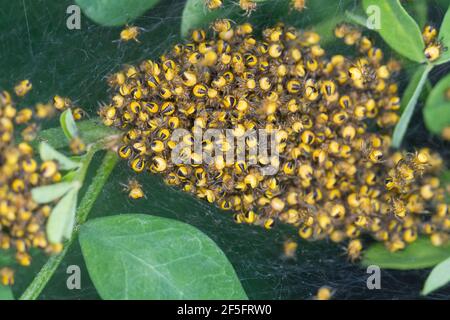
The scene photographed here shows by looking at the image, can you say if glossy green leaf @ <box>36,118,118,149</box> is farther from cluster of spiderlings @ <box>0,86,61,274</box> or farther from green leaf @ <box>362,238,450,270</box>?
green leaf @ <box>362,238,450,270</box>

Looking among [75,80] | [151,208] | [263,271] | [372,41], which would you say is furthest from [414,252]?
[75,80]

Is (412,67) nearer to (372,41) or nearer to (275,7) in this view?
(372,41)

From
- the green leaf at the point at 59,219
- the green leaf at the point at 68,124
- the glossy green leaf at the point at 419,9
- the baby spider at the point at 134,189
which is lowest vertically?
the baby spider at the point at 134,189

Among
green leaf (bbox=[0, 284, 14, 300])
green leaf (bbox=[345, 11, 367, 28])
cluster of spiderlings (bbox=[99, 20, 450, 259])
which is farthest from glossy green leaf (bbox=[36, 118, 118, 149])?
green leaf (bbox=[345, 11, 367, 28])

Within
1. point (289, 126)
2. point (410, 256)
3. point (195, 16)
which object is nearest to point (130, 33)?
point (195, 16)

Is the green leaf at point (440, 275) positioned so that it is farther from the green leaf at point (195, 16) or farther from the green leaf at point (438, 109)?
the green leaf at point (195, 16)

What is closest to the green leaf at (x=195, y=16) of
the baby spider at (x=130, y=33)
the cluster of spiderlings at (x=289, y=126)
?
the cluster of spiderlings at (x=289, y=126)
